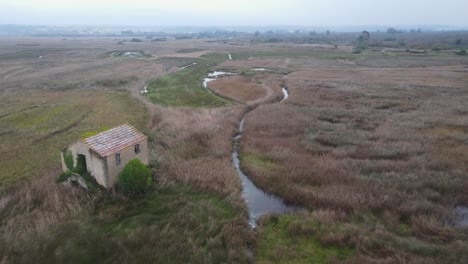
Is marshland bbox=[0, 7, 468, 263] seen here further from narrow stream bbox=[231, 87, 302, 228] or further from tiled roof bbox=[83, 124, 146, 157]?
tiled roof bbox=[83, 124, 146, 157]

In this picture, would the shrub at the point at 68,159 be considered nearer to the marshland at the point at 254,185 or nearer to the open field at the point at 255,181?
the marshland at the point at 254,185

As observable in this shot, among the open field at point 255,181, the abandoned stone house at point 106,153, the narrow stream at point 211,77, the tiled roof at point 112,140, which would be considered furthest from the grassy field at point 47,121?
the narrow stream at point 211,77

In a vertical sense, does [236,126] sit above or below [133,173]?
below

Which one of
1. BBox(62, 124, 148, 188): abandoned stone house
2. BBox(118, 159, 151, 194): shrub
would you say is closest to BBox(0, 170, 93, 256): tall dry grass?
BBox(62, 124, 148, 188): abandoned stone house

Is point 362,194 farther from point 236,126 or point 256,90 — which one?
point 256,90

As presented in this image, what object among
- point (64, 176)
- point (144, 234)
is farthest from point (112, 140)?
point (144, 234)

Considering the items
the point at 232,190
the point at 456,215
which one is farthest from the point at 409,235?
the point at 232,190
